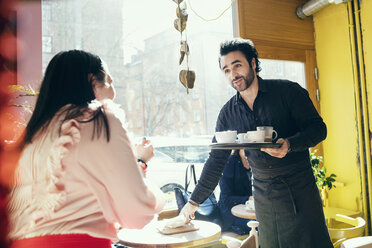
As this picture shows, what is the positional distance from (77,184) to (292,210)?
1413mm

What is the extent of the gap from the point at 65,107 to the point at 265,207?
4.94ft

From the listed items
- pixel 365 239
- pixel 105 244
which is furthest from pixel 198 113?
pixel 105 244

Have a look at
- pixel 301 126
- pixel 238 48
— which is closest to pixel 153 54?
pixel 238 48

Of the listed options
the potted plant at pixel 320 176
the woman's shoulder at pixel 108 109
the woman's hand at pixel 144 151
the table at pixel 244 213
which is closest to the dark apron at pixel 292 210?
the table at pixel 244 213

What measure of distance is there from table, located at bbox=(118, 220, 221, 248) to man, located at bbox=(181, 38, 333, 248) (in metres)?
0.17

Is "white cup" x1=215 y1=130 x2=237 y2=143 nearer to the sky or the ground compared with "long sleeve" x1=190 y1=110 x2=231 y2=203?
nearer to the sky

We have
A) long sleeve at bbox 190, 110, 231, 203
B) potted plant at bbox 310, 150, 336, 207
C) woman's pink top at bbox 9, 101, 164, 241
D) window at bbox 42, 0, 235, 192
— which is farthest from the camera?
potted plant at bbox 310, 150, 336, 207

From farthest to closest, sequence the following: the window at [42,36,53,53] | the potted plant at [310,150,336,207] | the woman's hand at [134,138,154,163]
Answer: the potted plant at [310,150,336,207] < the window at [42,36,53,53] < the woman's hand at [134,138,154,163]

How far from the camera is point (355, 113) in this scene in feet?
11.9

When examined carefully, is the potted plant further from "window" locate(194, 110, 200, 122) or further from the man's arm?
the man's arm

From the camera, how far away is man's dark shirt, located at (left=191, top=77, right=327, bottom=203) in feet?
6.32

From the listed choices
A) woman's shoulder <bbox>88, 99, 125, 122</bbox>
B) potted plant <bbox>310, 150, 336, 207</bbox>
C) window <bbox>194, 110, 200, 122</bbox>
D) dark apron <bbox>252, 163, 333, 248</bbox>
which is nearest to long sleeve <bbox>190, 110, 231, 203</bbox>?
dark apron <bbox>252, 163, 333, 248</bbox>

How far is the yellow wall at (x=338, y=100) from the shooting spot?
3.67 m

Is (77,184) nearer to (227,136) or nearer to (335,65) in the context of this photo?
(227,136)
